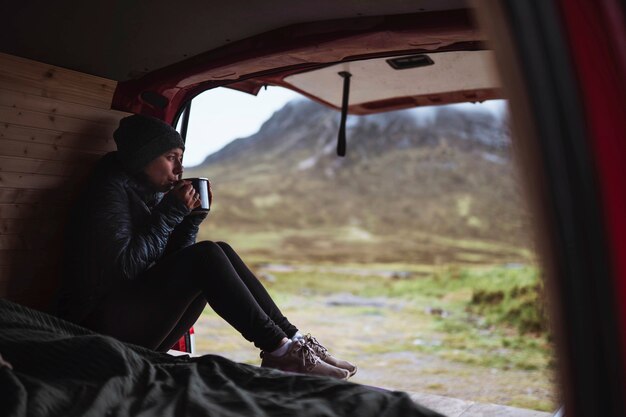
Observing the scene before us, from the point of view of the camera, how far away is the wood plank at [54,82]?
2.07 meters

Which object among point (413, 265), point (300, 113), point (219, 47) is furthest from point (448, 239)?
point (219, 47)

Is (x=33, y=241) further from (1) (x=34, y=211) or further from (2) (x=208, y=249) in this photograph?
(2) (x=208, y=249)

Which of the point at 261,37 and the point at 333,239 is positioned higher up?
the point at 261,37

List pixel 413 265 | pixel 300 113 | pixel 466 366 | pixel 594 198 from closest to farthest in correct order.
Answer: pixel 594 198
pixel 466 366
pixel 413 265
pixel 300 113

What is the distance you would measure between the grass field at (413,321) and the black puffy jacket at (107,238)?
4.14 m

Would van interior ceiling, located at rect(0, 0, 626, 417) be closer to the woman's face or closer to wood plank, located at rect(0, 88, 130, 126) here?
wood plank, located at rect(0, 88, 130, 126)

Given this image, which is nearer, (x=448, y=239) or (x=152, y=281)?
(x=152, y=281)

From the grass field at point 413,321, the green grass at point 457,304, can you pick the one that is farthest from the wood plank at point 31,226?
the green grass at point 457,304

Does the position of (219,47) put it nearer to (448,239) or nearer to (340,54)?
(340,54)

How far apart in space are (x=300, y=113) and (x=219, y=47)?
16.6ft

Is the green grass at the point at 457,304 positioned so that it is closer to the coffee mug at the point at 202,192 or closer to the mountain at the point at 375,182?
the mountain at the point at 375,182

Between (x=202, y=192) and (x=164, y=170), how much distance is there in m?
0.18

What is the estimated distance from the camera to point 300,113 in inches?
286

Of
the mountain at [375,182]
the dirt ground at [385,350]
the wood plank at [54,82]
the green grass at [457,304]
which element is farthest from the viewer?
the mountain at [375,182]
